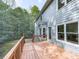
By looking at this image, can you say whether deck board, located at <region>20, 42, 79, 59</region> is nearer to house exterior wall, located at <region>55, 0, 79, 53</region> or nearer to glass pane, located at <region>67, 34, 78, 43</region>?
house exterior wall, located at <region>55, 0, 79, 53</region>

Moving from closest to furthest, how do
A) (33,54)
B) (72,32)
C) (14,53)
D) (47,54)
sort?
1. (14,53)
2. (47,54)
3. (33,54)
4. (72,32)

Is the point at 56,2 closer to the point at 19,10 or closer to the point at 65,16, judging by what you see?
the point at 65,16

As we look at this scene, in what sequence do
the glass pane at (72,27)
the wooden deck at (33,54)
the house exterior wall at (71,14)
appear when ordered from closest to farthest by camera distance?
the wooden deck at (33,54) < the house exterior wall at (71,14) < the glass pane at (72,27)

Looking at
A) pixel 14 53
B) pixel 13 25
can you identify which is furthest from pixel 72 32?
pixel 13 25

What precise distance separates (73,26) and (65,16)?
147cm

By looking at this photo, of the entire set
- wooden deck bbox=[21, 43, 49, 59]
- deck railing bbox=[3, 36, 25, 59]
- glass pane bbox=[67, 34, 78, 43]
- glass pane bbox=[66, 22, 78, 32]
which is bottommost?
wooden deck bbox=[21, 43, 49, 59]

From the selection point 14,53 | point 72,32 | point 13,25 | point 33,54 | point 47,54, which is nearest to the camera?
point 14,53

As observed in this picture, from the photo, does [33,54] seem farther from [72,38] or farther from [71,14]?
[71,14]

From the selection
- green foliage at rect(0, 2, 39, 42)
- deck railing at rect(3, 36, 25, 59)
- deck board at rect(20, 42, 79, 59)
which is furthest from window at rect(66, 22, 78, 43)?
green foliage at rect(0, 2, 39, 42)

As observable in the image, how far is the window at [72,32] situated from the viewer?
7395mm

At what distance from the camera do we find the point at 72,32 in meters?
7.91

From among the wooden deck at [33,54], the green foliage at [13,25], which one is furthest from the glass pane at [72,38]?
the green foliage at [13,25]

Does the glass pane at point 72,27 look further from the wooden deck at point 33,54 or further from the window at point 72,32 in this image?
the wooden deck at point 33,54

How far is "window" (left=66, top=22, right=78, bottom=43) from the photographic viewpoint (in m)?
7.40
